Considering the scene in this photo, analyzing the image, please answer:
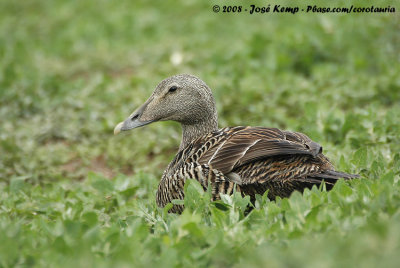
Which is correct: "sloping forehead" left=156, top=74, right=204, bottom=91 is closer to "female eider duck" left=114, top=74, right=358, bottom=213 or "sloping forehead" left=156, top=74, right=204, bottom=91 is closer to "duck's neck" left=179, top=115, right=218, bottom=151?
"duck's neck" left=179, top=115, right=218, bottom=151

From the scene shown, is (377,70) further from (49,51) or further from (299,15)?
(49,51)

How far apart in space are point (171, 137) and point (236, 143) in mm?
2519

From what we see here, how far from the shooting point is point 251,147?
3963mm

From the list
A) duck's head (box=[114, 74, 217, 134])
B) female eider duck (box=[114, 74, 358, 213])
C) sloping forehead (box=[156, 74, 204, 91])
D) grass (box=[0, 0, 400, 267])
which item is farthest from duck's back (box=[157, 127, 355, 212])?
sloping forehead (box=[156, 74, 204, 91])

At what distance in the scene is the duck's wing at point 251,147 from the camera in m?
3.87

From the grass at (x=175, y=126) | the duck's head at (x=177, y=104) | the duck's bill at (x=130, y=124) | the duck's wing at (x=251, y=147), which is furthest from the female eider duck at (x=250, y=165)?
the duck's bill at (x=130, y=124)

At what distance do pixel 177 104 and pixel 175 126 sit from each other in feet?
7.00

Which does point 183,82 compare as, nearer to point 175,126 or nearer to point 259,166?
point 259,166

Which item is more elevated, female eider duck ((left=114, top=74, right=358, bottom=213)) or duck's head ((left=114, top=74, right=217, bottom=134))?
duck's head ((left=114, top=74, right=217, bottom=134))

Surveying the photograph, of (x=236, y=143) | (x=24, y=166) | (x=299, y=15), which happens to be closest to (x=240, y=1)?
(x=299, y=15)

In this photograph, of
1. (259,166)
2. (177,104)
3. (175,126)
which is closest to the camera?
(259,166)

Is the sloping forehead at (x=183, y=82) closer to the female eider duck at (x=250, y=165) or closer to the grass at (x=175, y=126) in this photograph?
the female eider duck at (x=250, y=165)

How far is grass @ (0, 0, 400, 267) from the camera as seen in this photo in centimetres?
A: 304

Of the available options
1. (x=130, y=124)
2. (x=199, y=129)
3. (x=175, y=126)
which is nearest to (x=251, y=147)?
(x=199, y=129)
